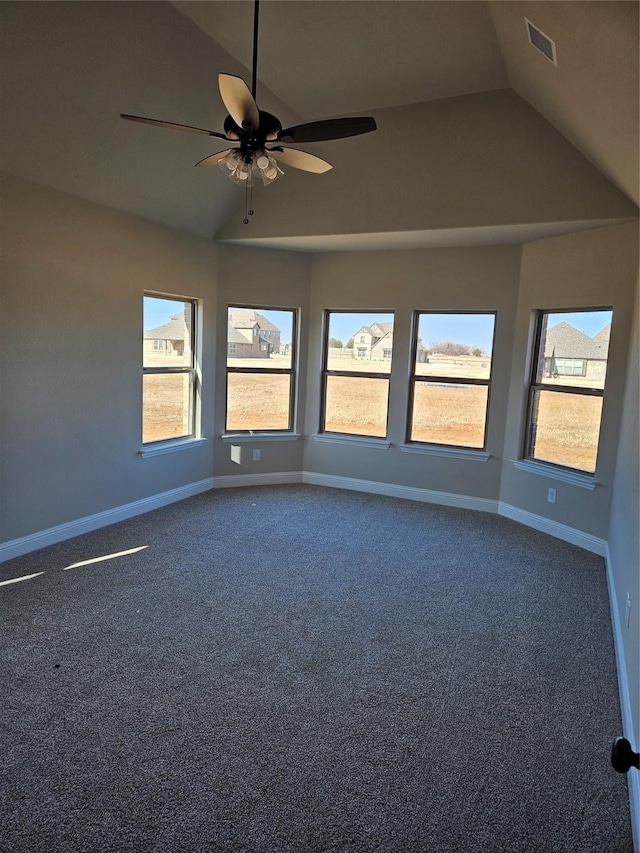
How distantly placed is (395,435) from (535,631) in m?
2.96

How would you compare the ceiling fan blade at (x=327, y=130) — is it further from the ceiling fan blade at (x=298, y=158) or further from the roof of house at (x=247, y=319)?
the roof of house at (x=247, y=319)

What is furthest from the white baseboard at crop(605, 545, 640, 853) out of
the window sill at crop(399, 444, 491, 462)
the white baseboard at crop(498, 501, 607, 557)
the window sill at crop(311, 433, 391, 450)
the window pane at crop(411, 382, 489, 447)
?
the window sill at crop(311, 433, 391, 450)

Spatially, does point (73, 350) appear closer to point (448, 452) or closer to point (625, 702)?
point (448, 452)

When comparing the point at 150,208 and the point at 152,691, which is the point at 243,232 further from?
the point at 152,691

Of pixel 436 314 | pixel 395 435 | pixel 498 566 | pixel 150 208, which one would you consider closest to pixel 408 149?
pixel 436 314

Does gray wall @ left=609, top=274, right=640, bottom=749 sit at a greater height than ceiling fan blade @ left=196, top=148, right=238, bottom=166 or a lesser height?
lesser

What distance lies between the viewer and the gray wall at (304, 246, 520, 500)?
17.0 feet

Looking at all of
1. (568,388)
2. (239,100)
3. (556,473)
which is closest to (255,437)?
(556,473)

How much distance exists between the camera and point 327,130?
2.60 meters

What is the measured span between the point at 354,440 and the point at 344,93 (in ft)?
11.0

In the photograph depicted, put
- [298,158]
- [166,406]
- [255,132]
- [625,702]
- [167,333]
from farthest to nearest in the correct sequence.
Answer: [166,406], [167,333], [298,158], [255,132], [625,702]

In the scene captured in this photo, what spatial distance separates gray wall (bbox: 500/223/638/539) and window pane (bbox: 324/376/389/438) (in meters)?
1.39

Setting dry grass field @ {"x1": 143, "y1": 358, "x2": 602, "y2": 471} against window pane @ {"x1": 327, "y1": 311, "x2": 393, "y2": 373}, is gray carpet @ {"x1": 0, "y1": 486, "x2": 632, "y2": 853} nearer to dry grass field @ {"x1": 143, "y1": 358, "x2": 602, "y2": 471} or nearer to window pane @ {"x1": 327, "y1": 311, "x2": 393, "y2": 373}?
dry grass field @ {"x1": 143, "y1": 358, "x2": 602, "y2": 471}

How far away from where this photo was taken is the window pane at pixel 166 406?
5.03m
